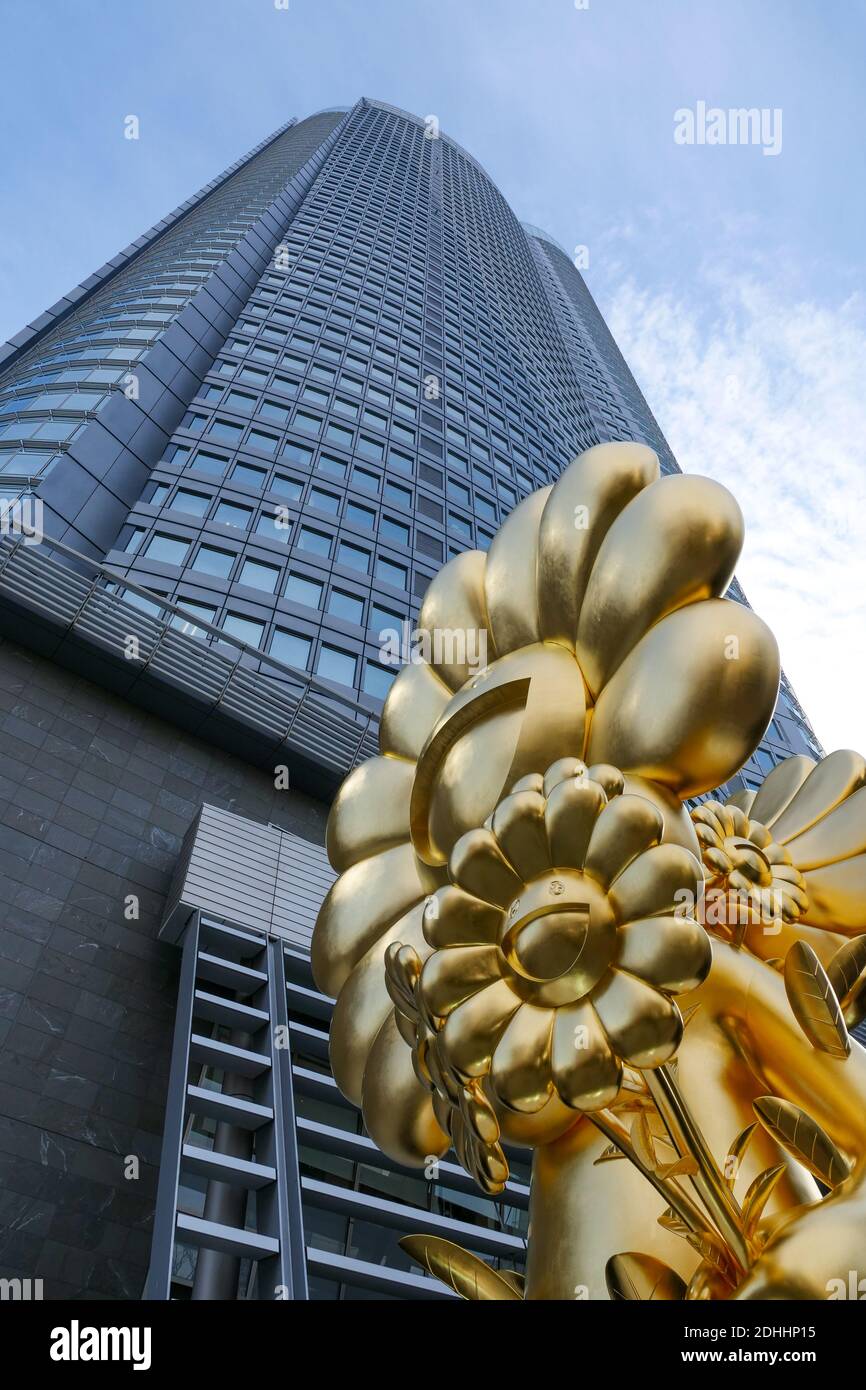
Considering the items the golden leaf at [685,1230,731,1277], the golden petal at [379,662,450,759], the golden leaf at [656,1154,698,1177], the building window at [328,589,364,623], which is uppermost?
the building window at [328,589,364,623]

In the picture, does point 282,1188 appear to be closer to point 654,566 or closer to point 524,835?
point 524,835

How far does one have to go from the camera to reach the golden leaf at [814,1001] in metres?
2.18

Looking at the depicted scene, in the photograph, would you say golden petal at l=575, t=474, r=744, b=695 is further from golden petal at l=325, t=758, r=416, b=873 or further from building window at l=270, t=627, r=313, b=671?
building window at l=270, t=627, r=313, b=671

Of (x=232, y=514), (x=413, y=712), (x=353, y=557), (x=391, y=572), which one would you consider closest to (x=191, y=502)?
(x=232, y=514)

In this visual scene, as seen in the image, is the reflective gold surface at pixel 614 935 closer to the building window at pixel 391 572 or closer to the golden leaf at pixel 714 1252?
the golden leaf at pixel 714 1252

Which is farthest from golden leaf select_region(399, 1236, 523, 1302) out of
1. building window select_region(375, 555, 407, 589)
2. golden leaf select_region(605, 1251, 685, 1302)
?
building window select_region(375, 555, 407, 589)

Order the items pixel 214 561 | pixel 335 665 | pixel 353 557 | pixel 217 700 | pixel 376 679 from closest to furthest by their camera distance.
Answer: pixel 217 700
pixel 335 665
pixel 376 679
pixel 214 561
pixel 353 557

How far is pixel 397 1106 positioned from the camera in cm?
279

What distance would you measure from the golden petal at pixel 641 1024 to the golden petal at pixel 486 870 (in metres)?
0.35

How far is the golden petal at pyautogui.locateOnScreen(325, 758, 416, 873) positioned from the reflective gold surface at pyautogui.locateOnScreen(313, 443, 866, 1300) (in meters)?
0.01

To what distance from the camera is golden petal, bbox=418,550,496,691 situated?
10.5 feet

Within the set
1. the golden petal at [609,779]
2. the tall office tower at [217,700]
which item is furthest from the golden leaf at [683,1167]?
the tall office tower at [217,700]

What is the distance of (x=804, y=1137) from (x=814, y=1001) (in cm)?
30
